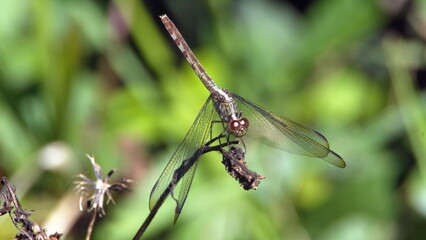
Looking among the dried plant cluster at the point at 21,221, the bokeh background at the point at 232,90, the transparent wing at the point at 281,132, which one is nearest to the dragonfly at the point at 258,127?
the transparent wing at the point at 281,132

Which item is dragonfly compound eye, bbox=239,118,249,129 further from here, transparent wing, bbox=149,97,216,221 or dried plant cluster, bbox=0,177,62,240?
dried plant cluster, bbox=0,177,62,240

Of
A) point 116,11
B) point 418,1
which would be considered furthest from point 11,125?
point 418,1

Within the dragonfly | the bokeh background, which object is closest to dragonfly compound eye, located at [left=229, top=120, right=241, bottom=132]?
the dragonfly

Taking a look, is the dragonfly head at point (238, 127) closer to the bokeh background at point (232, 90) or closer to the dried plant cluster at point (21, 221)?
the dried plant cluster at point (21, 221)

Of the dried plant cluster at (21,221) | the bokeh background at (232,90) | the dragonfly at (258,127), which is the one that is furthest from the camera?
the bokeh background at (232,90)

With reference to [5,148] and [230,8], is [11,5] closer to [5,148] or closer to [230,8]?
[5,148]

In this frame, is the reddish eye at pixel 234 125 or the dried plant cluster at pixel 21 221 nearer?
the dried plant cluster at pixel 21 221

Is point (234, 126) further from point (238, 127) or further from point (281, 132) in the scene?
point (281, 132)
